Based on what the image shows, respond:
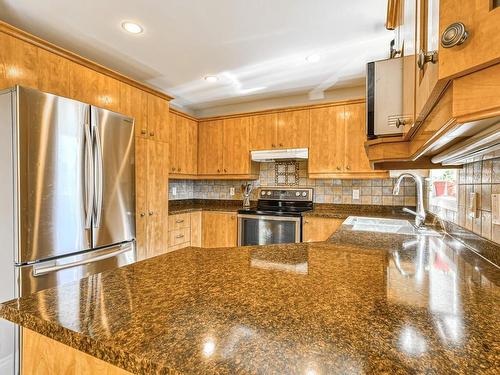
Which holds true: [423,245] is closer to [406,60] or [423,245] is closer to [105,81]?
[406,60]

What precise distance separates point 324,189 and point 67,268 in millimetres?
2829

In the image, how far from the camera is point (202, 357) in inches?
18.3

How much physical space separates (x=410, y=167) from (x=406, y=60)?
94 cm

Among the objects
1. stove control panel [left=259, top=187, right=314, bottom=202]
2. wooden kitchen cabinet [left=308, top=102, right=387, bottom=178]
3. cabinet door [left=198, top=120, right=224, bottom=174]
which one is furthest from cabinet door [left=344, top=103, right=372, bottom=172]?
cabinet door [left=198, top=120, right=224, bottom=174]

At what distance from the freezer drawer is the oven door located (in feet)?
4.96

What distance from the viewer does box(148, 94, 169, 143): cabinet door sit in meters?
2.85

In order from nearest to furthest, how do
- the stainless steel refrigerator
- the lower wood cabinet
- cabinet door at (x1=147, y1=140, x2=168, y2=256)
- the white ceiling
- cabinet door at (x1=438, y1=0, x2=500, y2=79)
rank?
cabinet door at (x1=438, y1=0, x2=500, y2=79) < the stainless steel refrigerator < the white ceiling < cabinet door at (x1=147, y1=140, x2=168, y2=256) < the lower wood cabinet

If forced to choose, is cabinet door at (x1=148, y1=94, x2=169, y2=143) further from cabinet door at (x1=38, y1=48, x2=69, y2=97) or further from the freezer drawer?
the freezer drawer

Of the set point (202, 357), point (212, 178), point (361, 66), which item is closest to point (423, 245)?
point (202, 357)

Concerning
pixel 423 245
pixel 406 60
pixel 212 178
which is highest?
pixel 406 60

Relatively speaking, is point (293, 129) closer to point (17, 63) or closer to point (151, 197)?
point (151, 197)

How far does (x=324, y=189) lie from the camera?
3598 millimetres

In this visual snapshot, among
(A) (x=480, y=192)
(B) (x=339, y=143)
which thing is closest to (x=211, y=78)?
(B) (x=339, y=143)

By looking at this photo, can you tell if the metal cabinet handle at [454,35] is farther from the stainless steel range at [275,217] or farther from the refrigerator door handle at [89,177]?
the stainless steel range at [275,217]
